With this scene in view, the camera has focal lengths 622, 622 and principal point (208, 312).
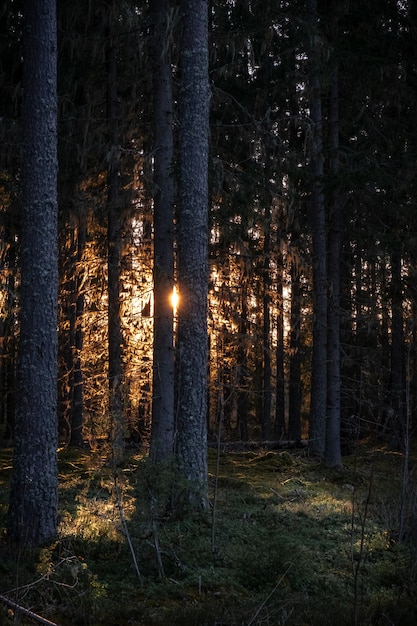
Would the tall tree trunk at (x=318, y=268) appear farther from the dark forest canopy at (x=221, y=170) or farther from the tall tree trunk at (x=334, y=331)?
the tall tree trunk at (x=334, y=331)

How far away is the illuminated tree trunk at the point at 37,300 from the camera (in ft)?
25.7

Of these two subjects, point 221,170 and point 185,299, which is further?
point 221,170

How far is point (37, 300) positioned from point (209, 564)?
12.8 ft

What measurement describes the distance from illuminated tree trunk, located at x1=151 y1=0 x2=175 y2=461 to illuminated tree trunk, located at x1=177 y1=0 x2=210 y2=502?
2388 mm

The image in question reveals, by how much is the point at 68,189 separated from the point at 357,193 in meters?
7.36

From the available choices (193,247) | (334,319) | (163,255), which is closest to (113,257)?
(163,255)

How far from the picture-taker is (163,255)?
12789 mm

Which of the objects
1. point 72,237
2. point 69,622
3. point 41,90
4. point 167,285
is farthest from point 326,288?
point 69,622

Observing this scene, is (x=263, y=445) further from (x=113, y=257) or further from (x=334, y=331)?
(x=113, y=257)

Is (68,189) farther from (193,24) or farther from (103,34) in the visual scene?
(193,24)

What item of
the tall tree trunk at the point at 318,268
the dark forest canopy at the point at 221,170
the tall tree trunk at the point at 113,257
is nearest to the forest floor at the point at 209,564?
the dark forest canopy at the point at 221,170

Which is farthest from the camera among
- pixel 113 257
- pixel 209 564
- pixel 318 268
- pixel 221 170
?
pixel 318 268

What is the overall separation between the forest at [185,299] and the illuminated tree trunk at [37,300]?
3 cm

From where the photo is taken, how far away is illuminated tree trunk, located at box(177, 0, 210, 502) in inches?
384
